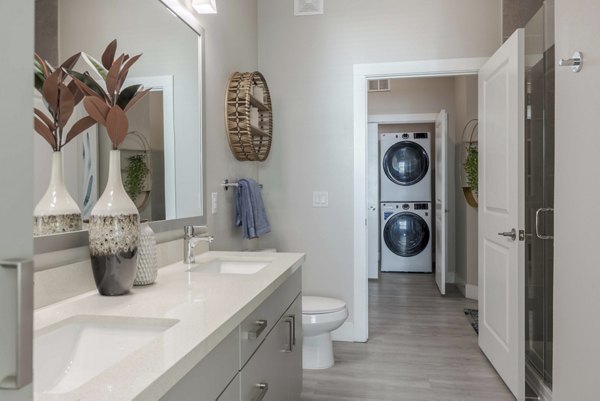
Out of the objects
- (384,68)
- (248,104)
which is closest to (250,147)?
(248,104)

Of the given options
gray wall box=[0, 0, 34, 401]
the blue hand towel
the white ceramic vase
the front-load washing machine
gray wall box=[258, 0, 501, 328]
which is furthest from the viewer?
the front-load washing machine

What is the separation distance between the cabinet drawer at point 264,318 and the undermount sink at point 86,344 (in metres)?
0.26

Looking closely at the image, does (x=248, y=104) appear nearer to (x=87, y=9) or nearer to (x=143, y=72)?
(x=143, y=72)

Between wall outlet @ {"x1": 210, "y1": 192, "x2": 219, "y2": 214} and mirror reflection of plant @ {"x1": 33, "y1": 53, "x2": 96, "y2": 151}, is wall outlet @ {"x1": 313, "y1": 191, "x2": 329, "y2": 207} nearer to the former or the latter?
wall outlet @ {"x1": 210, "y1": 192, "x2": 219, "y2": 214}

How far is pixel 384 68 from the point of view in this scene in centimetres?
322

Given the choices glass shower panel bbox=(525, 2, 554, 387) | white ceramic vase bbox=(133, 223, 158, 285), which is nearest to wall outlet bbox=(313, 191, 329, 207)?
glass shower panel bbox=(525, 2, 554, 387)

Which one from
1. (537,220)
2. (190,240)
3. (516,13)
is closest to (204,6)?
(190,240)

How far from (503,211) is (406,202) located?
3.71 meters

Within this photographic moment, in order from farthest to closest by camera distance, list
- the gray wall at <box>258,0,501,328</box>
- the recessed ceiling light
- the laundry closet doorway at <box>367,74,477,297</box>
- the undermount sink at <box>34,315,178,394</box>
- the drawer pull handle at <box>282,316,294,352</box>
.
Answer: the laundry closet doorway at <box>367,74,477,297</box> < the gray wall at <box>258,0,501,328</box> < the recessed ceiling light < the drawer pull handle at <box>282,316,294,352</box> < the undermount sink at <box>34,315,178,394</box>

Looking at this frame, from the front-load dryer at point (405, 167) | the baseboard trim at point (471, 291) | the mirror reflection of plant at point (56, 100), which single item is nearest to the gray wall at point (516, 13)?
the baseboard trim at point (471, 291)

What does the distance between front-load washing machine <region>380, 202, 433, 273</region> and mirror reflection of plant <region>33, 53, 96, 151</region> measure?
5.34 metres

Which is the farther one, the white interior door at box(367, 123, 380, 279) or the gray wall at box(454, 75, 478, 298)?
the white interior door at box(367, 123, 380, 279)

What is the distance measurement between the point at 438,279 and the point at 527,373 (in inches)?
96.6

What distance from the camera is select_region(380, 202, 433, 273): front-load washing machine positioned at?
6.17 meters
